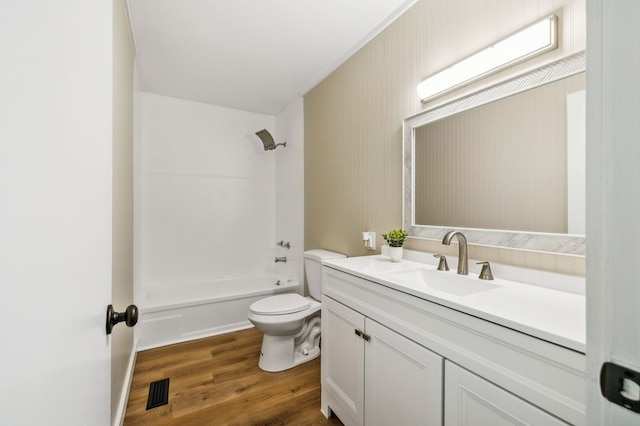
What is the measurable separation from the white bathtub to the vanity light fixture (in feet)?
7.51

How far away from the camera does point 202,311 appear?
2732 mm

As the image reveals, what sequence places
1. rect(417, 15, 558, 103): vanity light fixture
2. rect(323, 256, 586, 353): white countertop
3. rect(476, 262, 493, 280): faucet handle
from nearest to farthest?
rect(323, 256, 586, 353): white countertop < rect(417, 15, 558, 103): vanity light fixture < rect(476, 262, 493, 280): faucet handle

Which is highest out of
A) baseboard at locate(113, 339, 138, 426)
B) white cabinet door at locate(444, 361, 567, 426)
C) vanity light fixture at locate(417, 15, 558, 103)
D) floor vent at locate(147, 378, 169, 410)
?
vanity light fixture at locate(417, 15, 558, 103)

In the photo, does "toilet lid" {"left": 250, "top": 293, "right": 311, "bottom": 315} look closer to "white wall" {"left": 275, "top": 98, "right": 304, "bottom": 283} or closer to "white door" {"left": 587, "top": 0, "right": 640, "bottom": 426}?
"white wall" {"left": 275, "top": 98, "right": 304, "bottom": 283}

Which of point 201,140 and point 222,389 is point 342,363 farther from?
point 201,140

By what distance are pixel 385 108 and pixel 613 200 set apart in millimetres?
1695

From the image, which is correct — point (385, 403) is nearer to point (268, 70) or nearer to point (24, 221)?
point (24, 221)

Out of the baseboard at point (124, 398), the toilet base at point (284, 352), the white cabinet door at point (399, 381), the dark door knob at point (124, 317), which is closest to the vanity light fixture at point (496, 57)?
the white cabinet door at point (399, 381)

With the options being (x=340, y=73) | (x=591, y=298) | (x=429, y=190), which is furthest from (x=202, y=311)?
(x=591, y=298)

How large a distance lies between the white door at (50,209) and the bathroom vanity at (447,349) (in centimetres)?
96

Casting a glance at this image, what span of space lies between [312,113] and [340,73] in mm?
553

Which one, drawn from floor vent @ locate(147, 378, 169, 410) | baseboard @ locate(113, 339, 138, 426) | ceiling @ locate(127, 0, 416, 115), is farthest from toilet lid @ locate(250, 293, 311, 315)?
ceiling @ locate(127, 0, 416, 115)

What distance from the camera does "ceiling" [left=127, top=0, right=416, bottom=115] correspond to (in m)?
1.77

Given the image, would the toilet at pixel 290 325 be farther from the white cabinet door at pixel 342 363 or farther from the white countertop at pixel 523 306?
the white countertop at pixel 523 306
